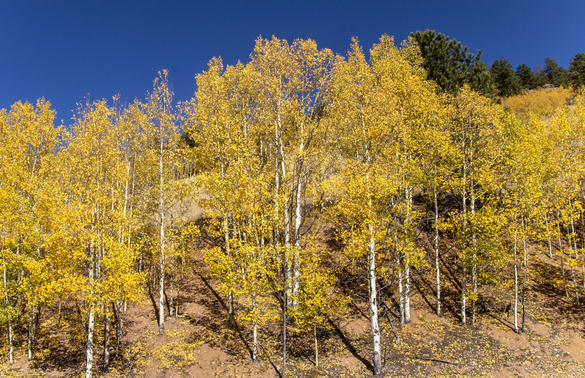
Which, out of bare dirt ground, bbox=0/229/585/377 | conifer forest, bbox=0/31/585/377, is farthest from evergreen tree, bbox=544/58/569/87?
bare dirt ground, bbox=0/229/585/377

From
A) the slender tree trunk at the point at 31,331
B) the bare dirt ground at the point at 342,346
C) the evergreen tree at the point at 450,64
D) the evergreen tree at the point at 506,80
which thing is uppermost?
the evergreen tree at the point at 506,80

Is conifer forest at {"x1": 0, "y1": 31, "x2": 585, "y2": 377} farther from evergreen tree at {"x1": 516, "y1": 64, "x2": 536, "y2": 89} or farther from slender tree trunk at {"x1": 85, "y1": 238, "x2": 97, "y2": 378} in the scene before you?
evergreen tree at {"x1": 516, "y1": 64, "x2": 536, "y2": 89}

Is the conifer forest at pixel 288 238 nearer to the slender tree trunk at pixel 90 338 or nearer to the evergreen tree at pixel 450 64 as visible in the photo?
the slender tree trunk at pixel 90 338

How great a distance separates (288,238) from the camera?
53.1 feet

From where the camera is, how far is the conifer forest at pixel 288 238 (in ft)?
46.2

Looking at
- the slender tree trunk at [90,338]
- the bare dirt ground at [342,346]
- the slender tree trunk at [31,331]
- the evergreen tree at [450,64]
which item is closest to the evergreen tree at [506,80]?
the evergreen tree at [450,64]

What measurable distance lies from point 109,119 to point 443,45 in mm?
28699

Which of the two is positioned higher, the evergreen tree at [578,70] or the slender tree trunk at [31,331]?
the evergreen tree at [578,70]

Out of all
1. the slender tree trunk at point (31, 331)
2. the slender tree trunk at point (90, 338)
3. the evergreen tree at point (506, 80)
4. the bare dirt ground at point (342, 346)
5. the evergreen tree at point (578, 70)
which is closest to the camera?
the slender tree trunk at point (90, 338)

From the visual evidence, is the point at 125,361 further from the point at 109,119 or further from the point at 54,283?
the point at 109,119

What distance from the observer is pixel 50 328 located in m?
18.5

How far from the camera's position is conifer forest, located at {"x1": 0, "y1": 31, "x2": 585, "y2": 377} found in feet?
46.2

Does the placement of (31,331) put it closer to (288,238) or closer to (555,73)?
(288,238)

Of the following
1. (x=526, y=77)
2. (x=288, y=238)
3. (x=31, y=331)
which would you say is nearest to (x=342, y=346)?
(x=288, y=238)
